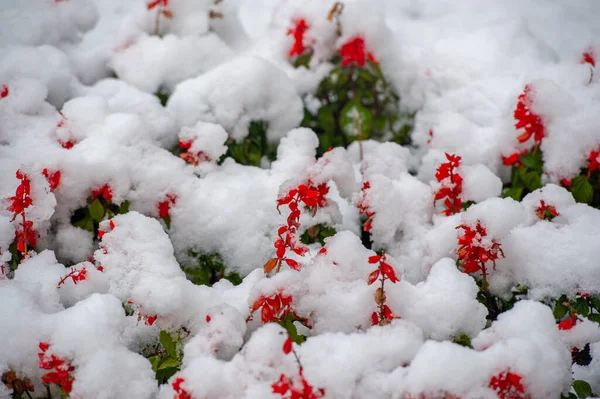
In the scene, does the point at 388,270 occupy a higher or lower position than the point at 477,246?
lower

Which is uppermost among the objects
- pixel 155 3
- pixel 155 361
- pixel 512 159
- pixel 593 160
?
pixel 593 160

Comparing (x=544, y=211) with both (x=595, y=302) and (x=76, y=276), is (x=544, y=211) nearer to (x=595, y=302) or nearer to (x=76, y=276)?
(x=595, y=302)

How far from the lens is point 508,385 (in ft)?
3.04

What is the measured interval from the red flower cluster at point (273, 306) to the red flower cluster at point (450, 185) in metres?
0.68

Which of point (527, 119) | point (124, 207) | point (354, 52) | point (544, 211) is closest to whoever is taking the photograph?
point (544, 211)

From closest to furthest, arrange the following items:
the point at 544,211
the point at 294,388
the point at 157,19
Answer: the point at 294,388
the point at 544,211
the point at 157,19

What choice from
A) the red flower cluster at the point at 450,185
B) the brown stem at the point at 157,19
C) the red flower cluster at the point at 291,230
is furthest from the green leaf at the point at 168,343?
the brown stem at the point at 157,19

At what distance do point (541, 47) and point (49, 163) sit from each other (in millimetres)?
2378

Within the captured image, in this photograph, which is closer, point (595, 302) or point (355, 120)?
point (595, 302)

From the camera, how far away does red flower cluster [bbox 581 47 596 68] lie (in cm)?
192

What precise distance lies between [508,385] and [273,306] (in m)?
0.54

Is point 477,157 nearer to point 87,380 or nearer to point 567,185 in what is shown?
point 567,185

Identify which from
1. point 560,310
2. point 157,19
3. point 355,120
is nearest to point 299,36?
point 355,120

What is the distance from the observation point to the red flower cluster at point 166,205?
5.22 feet
